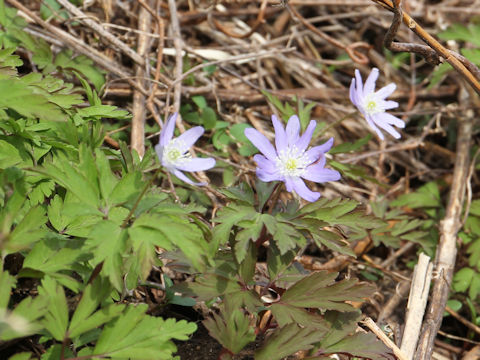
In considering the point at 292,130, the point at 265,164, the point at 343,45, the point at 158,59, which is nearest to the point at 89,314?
the point at 265,164

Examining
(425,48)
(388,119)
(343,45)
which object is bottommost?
(343,45)

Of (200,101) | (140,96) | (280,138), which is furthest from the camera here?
(200,101)

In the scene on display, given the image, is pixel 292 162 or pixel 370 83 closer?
pixel 292 162

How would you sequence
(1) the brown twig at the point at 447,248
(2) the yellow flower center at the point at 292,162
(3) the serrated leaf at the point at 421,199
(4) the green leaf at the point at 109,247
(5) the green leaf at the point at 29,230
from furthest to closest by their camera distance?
(3) the serrated leaf at the point at 421,199 → (1) the brown twig at the point at 447,248 → (2) the yellow flower center at the point at 292,162 → (5) the green leaf at the point at 29,230 → (4) the green leaf at the point at 109,247

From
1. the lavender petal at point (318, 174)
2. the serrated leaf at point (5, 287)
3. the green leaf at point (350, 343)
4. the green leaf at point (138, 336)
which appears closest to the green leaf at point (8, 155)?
the serrated leaf at point (5, 287)

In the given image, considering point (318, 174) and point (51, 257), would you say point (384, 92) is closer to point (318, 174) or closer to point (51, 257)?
point (318, 174)

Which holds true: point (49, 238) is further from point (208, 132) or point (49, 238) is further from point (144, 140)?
point (208, 132)

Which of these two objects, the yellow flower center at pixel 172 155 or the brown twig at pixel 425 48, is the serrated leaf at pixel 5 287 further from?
the brown twig at pixel 425 48

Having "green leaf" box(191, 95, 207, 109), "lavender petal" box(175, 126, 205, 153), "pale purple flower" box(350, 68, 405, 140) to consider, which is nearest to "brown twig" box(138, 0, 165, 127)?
"green leaf" box(191, 95, 207, 109)

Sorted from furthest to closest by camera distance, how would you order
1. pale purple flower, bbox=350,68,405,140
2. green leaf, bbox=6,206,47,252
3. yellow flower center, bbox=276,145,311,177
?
pale purple flower, bbox=350,68,405,140, yellow flower center, bbox=276,145,311,177, green leaf, bbox=6,206,47,252

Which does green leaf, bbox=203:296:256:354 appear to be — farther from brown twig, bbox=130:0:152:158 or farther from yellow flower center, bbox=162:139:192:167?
brown twig, bbox=130:0:152:158
